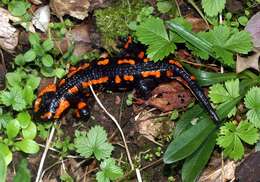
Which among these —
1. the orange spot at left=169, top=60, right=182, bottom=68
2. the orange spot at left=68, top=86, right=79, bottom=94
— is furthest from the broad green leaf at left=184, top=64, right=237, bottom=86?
the orange spot at left=68, top=86, right=79, bottom=94

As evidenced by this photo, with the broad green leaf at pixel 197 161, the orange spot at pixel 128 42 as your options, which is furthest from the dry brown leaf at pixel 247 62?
the orange spot at pixel 128 42

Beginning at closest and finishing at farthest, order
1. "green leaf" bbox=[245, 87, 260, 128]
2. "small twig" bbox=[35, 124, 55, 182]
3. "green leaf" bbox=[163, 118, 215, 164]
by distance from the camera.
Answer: "green leaf" bbox=[163, 118, 215, 164], "green leaf" bbox=[245, 87, 260, 128], "small twig" bbox=[35, 124, 55, 182]

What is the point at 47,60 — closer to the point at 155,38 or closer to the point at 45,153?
the point at 45,153

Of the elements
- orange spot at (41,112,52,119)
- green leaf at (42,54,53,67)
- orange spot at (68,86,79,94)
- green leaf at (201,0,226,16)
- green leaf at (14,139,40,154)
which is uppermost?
green leaf at (201,0,226,16)

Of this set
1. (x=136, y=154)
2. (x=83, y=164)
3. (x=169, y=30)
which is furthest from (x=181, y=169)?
(x=169, y=30)

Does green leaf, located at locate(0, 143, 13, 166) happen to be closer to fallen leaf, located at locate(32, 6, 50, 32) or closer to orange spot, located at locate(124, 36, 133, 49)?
fallen leaf, located at locate(32, 6, 50, 32)

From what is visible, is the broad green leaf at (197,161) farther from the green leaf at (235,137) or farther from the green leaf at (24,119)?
the green leaf at (24,119)
